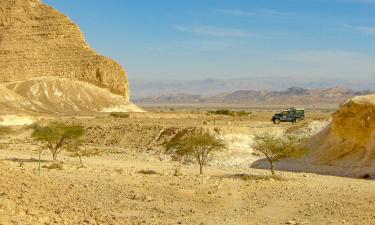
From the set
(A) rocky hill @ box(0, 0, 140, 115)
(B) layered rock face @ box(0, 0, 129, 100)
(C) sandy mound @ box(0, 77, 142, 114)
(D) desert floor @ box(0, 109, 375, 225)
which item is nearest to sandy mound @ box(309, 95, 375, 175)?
(D) desert floor @ box(0, 109, 375, 225)

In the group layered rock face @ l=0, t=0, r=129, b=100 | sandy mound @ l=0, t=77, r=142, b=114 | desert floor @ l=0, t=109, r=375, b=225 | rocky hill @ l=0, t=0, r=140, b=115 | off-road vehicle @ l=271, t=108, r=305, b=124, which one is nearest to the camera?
desert floor @ l=0, t=109, r=375, b=225

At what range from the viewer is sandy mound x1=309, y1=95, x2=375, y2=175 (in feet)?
86.0

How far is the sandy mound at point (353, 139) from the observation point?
26.2 metres

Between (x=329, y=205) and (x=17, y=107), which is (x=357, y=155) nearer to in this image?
(x=329, y=205)

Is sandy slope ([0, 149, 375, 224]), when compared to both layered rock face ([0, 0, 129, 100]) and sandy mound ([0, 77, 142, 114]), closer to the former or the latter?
sandy mound ([0, 77, 142, 114])

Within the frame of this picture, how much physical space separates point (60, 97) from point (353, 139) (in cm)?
6566

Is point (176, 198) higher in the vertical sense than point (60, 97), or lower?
lower

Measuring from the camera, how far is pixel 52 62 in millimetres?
97625

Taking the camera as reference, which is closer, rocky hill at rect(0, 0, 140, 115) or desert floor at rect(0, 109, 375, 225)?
desert floor at rect(0, 109, 375, 225)

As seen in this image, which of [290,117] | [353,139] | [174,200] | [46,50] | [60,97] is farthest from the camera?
[46,50]

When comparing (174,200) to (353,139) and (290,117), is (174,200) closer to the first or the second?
(353,139)

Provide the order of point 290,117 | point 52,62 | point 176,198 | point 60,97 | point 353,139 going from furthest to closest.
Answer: point 52,62, point 60,97, point 290,117, point 353,139, point 176,198

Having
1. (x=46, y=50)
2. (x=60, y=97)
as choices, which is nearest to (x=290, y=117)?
(x=60, y=97)

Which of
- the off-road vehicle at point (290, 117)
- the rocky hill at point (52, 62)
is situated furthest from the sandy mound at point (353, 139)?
the rocky hill at point (52, 62)
